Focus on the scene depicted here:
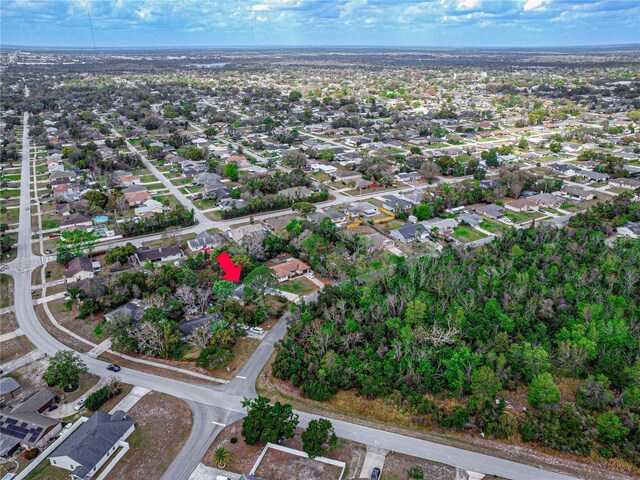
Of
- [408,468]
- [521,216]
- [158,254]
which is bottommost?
[408,468]

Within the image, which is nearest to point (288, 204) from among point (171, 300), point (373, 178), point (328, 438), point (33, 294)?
point (373, 178)

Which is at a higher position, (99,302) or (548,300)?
(548,300)

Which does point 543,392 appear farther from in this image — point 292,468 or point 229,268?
point 229,268

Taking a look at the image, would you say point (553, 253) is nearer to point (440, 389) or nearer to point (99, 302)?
point (440, 389)

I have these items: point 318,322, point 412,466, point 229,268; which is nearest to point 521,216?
point 318,322

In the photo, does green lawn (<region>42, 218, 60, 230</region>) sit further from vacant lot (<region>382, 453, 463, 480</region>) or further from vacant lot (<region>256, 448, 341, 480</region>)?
vacant lot (<region>382, 453, 463, 480</region>)

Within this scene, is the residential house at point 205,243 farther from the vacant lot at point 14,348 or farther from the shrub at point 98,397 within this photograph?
the shrub at point 98,397

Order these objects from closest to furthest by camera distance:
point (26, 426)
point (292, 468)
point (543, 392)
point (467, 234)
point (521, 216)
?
point (292, 468) < point (26, 426) < point (543, 392) < point (467, 234) < point (521, 216)

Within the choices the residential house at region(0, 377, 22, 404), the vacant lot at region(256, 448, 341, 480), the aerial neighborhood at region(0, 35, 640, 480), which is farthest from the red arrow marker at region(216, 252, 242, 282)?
the vacant lot at region(256, 448, 341, 480)
